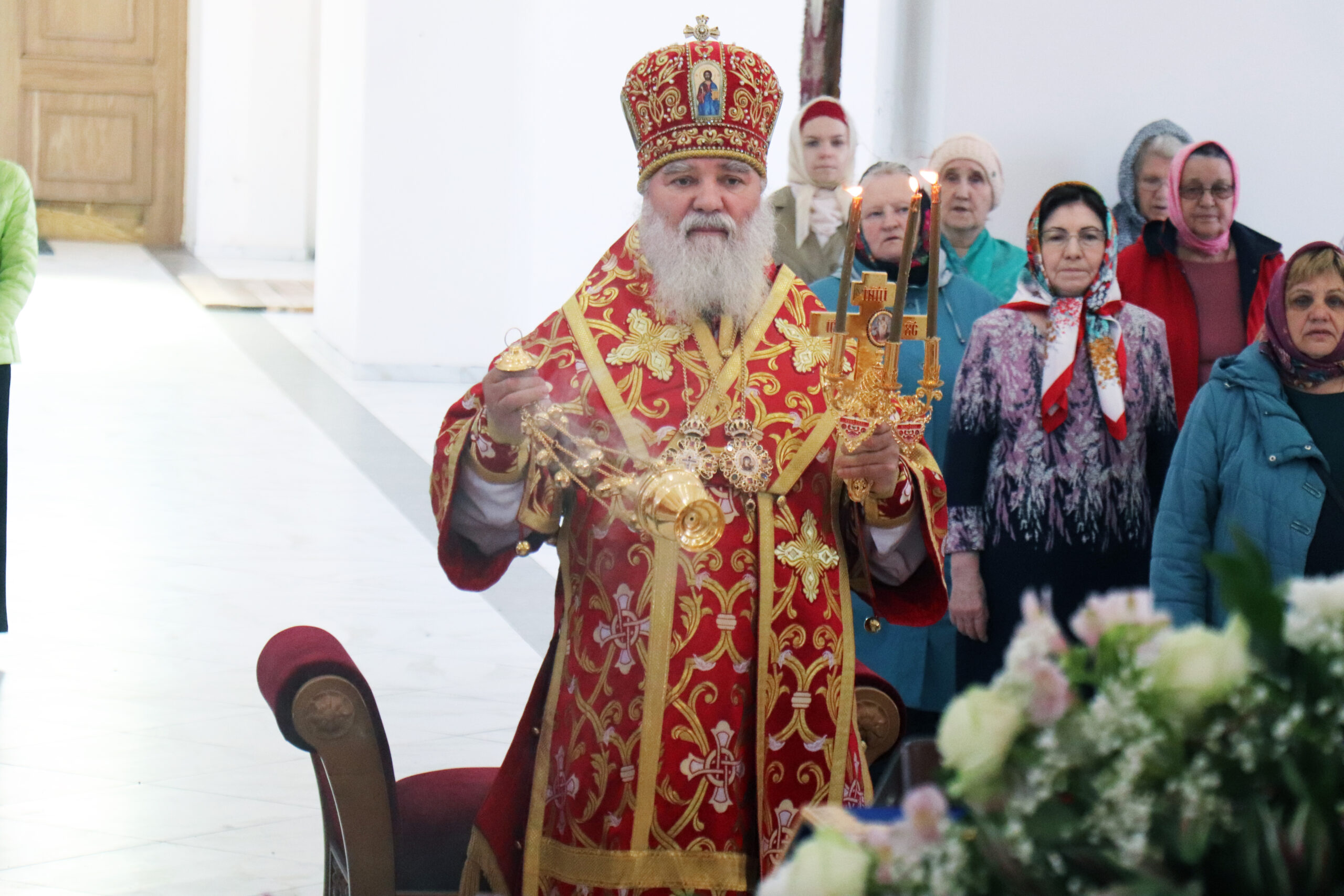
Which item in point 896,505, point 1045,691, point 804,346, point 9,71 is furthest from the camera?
point 9,71

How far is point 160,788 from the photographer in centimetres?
426

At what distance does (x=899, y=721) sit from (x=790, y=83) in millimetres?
5614

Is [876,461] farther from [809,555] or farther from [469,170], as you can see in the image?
[469,170]

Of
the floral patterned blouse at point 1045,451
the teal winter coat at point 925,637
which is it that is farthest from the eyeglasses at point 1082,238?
the teal winter coat at point 925,637

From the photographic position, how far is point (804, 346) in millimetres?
2535

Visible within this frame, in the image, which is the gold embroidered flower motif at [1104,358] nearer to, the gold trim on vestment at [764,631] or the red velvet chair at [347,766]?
the gold trim on vestment at [764,631]

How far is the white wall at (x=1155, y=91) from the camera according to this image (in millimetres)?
5625

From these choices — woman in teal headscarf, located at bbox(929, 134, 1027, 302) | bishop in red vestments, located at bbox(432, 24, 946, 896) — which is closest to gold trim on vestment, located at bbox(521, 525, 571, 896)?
bishop in red vestments, located at bbox(432, 24, 946, 896)

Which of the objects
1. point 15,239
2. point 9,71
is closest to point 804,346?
point 15,239

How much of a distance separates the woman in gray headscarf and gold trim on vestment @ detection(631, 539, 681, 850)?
336 cm

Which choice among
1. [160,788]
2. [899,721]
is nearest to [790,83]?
[160,788]

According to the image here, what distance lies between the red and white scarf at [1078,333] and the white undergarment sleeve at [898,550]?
1.43 metres

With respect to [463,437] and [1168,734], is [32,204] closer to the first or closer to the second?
[463,437]

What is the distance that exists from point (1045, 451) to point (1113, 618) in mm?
2819
